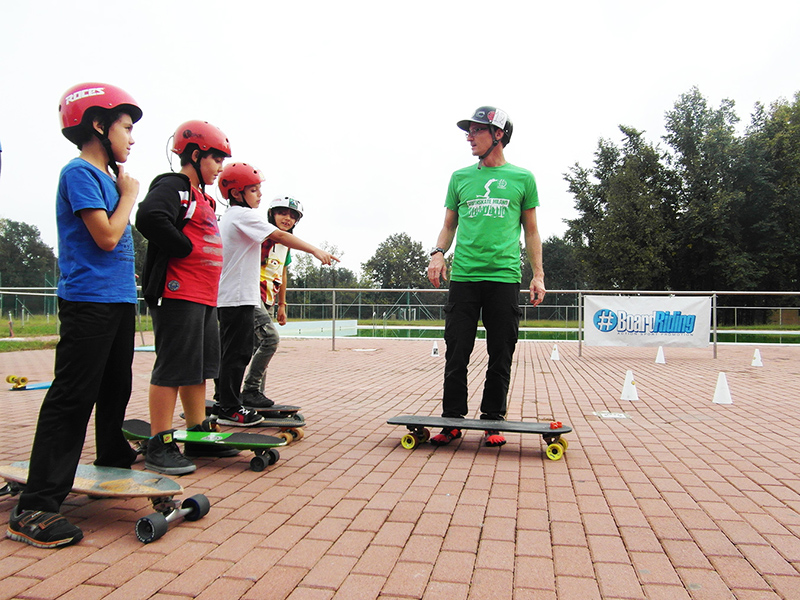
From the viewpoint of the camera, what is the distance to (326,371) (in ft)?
31.2

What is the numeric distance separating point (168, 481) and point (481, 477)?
173 cm

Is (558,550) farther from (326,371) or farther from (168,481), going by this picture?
(326,371)

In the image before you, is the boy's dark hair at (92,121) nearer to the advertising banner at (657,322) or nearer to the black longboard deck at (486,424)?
the black longboard deck at (486,424)

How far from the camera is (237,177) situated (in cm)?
433

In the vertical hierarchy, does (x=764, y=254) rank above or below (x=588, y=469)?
above


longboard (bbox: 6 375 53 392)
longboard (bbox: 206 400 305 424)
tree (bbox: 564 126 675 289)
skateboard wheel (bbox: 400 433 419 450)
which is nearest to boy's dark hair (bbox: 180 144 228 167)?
longboard (bbox: 206 400 305 424)

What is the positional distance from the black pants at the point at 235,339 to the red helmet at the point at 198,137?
121cm

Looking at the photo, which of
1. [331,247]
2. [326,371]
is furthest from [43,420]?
[331,247]

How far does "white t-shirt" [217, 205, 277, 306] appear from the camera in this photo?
427cm

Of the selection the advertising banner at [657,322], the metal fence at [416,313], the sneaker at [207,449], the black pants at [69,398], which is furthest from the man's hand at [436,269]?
the metal fence at [416,313]

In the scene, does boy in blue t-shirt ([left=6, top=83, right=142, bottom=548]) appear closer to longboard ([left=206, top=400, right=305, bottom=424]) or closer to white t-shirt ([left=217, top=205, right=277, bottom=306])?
white t-shirt ([left=217, top=205, right=277, bottom=306])

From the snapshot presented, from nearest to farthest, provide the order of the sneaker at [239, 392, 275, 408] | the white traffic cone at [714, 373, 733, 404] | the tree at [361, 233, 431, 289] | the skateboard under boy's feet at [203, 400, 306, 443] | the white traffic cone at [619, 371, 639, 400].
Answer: the skateboard under boy's feet at [203, 400, 306, 443] → the sneaker at [239, 392, 275, 408] → the white traffic cone at [714, 373, 733, 404] → the white traffic cone at [619, 371, 639, 400] → the tree at [361, 233, 431, 289]

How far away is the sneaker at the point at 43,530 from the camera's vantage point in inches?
92.6

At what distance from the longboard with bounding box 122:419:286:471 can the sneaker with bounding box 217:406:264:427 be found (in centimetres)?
74
